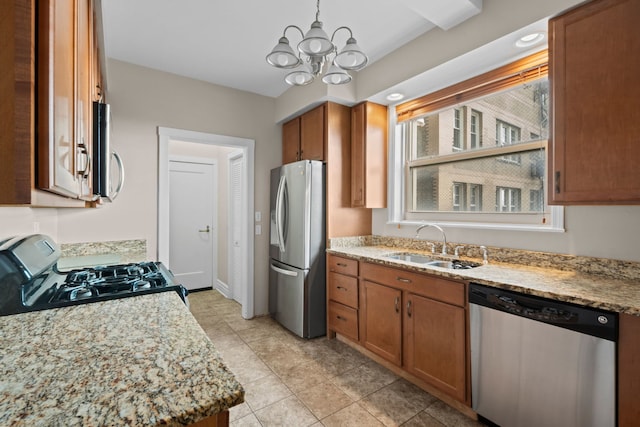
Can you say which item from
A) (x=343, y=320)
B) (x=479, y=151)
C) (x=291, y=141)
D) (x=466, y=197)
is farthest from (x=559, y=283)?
(x=291, y=141)

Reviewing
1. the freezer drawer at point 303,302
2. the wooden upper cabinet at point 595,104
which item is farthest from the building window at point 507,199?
the freezer drawer at point 303,302

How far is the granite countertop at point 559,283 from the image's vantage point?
134cm

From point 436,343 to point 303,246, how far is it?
4.73ft

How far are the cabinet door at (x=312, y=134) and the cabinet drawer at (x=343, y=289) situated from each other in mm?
1204

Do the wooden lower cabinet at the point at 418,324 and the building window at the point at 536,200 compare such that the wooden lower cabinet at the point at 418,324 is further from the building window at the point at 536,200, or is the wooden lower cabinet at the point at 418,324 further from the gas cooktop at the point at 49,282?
the gas cooktop at the point at 49,282

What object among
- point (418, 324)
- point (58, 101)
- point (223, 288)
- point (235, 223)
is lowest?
point (223, 288)

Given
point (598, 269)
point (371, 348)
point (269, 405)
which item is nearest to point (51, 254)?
point (269, 405)

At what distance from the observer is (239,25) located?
230 centimetres

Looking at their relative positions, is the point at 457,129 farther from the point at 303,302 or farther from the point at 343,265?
the point at 303,302

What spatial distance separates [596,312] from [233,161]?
4019 mm

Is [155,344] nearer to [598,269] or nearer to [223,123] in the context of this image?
[598,269]

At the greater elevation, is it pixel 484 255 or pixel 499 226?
pixel 499 226

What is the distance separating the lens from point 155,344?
0.86 m

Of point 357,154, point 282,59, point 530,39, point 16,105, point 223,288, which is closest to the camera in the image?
point 16,105
